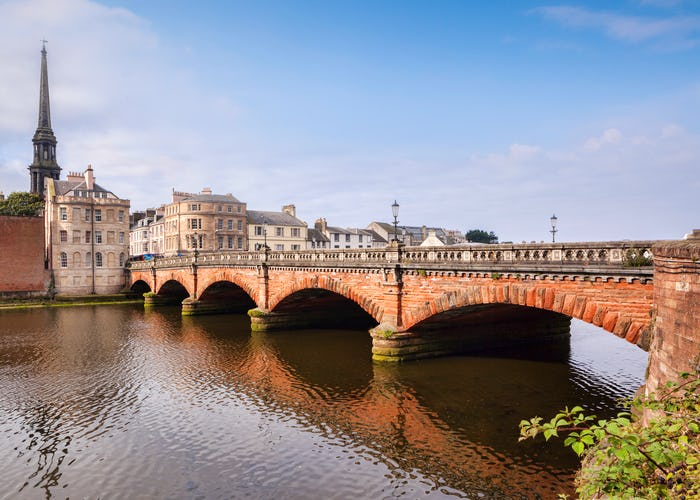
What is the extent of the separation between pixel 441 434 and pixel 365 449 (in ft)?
8.50

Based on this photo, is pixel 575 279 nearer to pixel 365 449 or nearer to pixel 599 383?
pixel 599 383

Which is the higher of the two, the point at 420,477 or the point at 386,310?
the point at 386,310

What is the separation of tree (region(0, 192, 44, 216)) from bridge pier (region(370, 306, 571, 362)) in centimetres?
7290

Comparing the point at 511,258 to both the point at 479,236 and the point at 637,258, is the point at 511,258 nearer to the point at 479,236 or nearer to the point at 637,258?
the point at 637,258

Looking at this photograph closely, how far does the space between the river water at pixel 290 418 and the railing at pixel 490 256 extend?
5.06m

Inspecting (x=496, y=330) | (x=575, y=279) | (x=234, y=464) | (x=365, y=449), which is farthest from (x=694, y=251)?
(x=496, y=330)

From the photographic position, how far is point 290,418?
56.6 feet

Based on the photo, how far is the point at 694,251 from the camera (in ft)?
30.8

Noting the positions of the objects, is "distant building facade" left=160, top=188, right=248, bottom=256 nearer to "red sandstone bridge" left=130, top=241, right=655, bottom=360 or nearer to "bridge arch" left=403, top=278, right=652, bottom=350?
"red sandstone bridge" left=130, top=241, right=655, bottom=360

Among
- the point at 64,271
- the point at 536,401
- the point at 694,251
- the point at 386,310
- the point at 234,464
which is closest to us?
the point at 694,251

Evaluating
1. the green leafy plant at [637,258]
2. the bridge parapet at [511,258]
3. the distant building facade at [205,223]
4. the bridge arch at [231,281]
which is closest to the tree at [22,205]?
the distant building facade at [205,223]

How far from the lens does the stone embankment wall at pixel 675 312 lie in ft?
30.3

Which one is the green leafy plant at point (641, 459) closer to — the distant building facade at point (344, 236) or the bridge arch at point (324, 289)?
the bridge arch at point (324, 289)

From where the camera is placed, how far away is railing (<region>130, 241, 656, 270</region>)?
1491 cm
